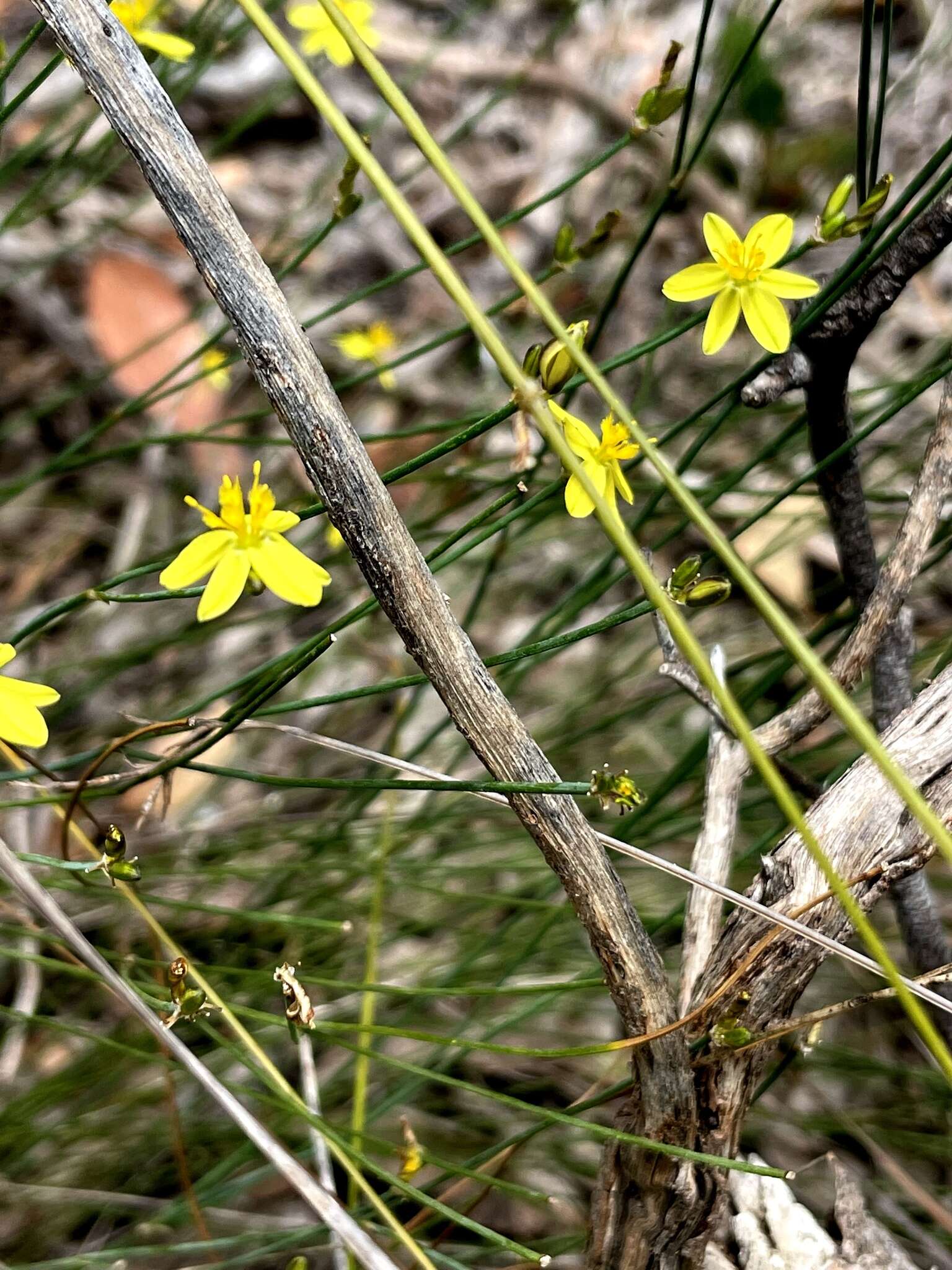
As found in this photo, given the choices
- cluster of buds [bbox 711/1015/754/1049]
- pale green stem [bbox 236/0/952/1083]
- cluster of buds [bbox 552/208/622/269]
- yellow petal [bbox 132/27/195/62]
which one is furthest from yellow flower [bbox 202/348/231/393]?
cluster of buds [bbox 711/1015/754/1049]

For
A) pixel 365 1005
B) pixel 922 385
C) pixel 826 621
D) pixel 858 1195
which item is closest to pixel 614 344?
pixel 826 621

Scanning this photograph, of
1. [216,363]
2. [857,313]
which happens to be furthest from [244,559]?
[216,363]

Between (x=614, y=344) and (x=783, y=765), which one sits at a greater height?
(x=614, y=344)

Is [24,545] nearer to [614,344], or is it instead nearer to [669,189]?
[614,344]

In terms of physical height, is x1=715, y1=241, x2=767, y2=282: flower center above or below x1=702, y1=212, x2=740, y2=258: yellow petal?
below

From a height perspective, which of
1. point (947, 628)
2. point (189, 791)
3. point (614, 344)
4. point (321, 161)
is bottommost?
point (947, 628)

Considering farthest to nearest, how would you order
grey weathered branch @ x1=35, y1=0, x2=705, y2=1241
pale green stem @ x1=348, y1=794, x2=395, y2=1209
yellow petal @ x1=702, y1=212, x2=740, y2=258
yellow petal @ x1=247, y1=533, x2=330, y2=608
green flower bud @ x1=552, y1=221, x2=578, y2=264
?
pale green stem @ x1=348, y1=794, x2=395, y2=1209, green flower bud @ x1=552, y1=221, x2=578, y2=264, yellow petal @ x1=702, y1=212, x2=740, y2=258, yellow petal @ x1=247, y1=533, x2=330, y2=608, grey weathered branch @ x1=35, y1=0, x2=705, y2=1241

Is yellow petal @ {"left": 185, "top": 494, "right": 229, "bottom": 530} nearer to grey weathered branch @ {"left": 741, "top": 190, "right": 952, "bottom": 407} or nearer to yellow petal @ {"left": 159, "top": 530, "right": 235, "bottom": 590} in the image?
yellow petal @ {"left": 159, "top": 530, "right": 235, "bottom": 590}
